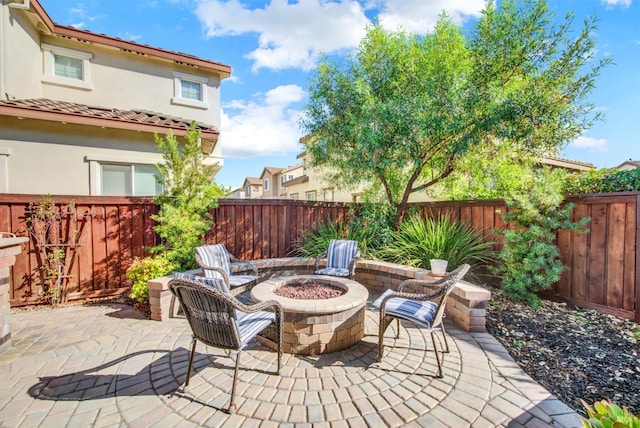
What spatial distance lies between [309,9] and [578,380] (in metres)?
8.01

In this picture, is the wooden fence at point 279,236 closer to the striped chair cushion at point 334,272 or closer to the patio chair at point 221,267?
the patio chair at point 221,267

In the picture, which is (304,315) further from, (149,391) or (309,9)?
(309,9)

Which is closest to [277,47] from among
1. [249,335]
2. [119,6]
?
[119,6]

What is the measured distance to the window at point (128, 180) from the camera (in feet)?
21.4

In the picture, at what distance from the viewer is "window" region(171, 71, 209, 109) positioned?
843 cm

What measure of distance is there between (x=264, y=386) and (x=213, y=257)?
2797mm

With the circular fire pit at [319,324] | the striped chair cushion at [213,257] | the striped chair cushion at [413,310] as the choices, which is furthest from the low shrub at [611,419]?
the striped chair cushion at [213,257]

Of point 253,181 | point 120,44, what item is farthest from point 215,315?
point 253,181

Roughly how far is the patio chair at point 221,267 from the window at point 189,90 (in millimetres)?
5733

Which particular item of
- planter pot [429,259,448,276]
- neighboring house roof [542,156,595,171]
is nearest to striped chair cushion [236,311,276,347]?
planter pot [429,259,448,276]

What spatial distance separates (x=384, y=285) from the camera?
211 inches

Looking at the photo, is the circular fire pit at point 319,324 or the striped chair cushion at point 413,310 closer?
the striped chair cushion at point 413,310

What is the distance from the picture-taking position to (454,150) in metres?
5.23

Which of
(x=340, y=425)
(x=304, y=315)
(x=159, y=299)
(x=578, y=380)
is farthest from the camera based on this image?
(x=159, y=299)
